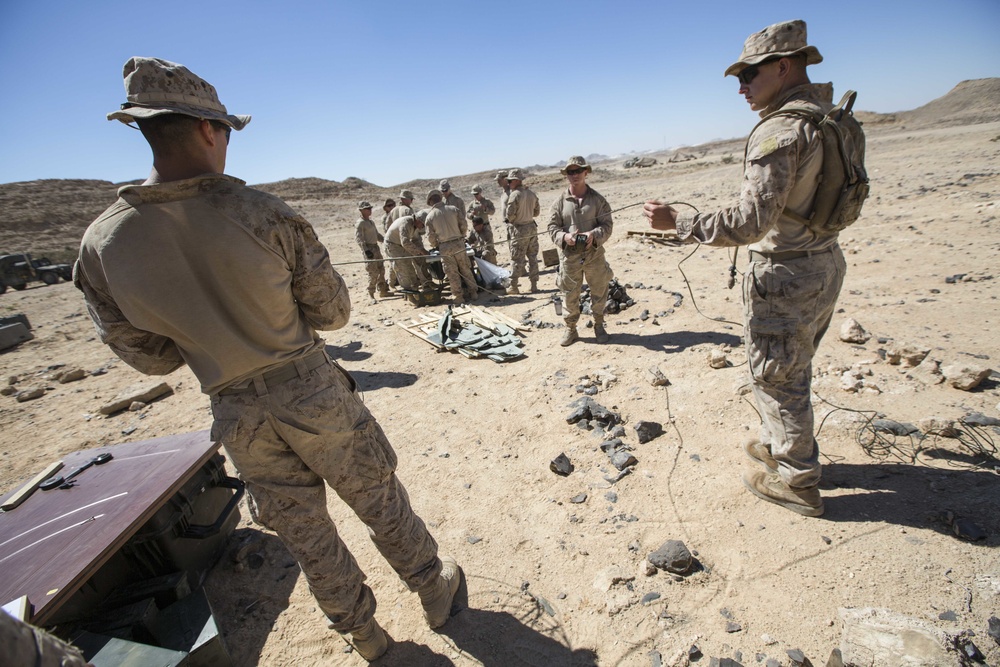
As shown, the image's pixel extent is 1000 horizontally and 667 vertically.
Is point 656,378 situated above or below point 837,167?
below

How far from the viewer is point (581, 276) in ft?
18.8

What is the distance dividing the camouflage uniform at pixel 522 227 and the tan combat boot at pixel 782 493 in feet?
20.6

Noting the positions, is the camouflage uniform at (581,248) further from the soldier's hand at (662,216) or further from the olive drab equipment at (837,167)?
the olive drab equipment at (837,167)

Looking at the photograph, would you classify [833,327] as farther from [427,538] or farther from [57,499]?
[57,499]

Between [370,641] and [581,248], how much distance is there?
448 centimetres

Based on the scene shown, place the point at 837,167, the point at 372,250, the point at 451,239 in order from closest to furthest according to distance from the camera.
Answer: the point at 837,167 < the point at 451,239 < the point at 372,250

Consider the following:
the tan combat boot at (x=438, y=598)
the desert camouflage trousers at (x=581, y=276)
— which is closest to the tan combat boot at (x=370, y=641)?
the tan combat boot at (x=438, y=598)

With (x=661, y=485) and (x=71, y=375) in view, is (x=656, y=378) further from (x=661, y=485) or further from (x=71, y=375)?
(x=71, y=375)

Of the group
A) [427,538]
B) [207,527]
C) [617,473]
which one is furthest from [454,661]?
[207,527]

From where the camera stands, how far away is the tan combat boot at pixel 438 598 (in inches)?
94.3

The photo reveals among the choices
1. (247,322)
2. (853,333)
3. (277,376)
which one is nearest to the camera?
(247,322)

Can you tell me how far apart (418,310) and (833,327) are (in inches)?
270

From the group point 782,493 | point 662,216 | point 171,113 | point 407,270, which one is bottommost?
point 782,493

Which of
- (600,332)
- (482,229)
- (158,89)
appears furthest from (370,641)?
(482,229)
